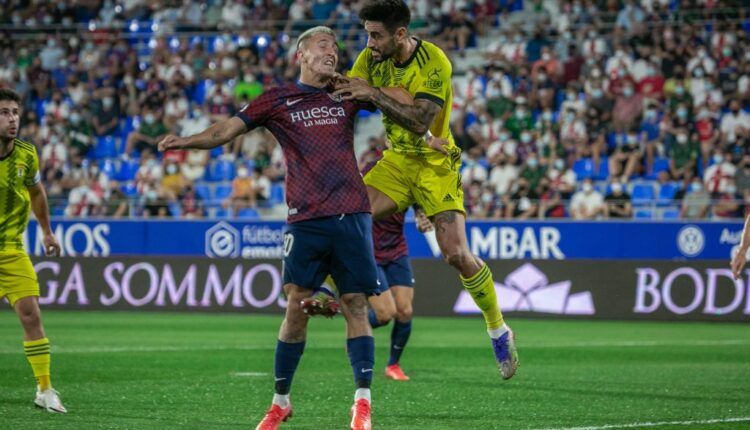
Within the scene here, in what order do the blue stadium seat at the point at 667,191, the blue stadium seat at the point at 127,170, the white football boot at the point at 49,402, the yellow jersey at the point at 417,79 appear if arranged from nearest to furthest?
the yellow jersey at the point at 417,79 < the white football boot at the point at 49,402 < the blue stadium seat at the point at 667,191 < the blue stadium seat at the point at 127,170

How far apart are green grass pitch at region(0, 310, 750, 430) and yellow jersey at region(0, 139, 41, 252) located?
130cm

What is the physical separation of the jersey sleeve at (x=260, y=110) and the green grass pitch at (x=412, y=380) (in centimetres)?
210

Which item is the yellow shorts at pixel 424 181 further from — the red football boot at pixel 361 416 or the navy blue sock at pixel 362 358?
the red football boot at pixel 361 416

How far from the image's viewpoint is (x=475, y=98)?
88.7ft

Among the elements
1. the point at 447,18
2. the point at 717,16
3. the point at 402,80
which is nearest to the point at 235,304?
the point at 447,18

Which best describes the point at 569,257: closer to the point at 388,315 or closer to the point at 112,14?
the point at 388,315

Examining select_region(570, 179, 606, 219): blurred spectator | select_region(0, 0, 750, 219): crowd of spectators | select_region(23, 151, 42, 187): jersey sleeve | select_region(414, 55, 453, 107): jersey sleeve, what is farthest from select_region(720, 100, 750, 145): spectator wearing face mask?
select_region(23, 151, 42, 187): jersey sleeve

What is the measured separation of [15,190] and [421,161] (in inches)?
127

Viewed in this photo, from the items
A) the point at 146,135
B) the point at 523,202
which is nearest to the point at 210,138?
the point at 523,202

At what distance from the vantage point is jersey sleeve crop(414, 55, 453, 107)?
28.7 feet

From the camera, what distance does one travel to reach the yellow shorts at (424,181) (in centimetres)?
978

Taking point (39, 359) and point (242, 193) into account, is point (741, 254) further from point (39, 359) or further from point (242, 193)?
point (242, 193)

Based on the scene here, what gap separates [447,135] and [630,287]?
40.3 feet

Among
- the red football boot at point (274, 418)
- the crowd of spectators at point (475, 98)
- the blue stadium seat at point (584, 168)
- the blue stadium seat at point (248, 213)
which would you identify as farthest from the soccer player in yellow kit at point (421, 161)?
the blue stadium seat at point (248, 213)
